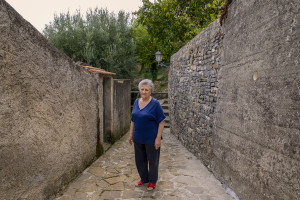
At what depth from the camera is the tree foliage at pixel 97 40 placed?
12180 millimetres

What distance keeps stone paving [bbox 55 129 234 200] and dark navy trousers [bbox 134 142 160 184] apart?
0.62 ft

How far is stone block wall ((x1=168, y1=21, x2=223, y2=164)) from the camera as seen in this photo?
4086 mm

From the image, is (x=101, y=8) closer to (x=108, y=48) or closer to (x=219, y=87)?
(x=108, y=48)

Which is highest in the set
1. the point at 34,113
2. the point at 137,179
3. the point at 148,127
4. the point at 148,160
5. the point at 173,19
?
the point at 173,19

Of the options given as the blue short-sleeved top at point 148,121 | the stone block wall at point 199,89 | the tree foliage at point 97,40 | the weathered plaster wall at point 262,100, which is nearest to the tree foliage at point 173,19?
the tree foliage at point 97,40

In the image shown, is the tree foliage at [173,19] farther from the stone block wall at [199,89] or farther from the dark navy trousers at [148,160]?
the dark navy trousers at [148,160]

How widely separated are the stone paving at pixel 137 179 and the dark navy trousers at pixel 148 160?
0.62ft

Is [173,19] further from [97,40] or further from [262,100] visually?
[262,100]

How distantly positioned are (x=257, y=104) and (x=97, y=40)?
37.3 feet

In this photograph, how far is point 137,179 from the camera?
12.4 ft

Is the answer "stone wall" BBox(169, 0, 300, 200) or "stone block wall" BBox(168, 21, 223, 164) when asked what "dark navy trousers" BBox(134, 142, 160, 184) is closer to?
"stone wall" BBox(169, 0, 300, 200)

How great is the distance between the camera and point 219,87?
377cm

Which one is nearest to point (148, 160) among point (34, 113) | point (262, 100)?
point (34, 113)

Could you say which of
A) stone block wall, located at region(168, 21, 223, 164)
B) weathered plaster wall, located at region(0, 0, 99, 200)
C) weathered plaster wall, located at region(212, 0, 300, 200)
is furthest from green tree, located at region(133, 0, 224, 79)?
weathered plaster wall, located at region(0, 0, 99, 200)
